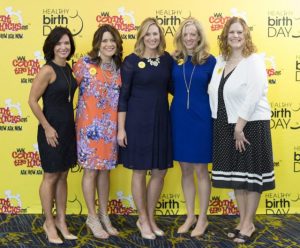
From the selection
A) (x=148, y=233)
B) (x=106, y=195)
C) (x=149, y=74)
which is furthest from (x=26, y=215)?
(x=149, y=74)

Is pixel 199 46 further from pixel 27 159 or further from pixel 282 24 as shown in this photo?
pixel 27 159

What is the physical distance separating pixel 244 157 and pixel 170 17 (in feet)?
4.65

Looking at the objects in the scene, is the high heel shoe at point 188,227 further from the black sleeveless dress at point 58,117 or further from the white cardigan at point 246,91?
the black sleeveless dress at point 58,117

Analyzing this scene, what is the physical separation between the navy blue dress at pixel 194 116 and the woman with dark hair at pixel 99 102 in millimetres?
452

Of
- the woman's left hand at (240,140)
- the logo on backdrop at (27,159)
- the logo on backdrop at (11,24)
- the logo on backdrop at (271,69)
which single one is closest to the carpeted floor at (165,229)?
the logo on backdrop at (27,159)

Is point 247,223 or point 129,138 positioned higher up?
point 129,138

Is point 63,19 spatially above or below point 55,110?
above

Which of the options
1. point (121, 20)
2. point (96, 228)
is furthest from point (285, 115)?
point (96, 228)

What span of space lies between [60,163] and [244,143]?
1.30 meters

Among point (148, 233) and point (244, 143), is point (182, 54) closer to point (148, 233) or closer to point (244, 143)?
point (244, 143)

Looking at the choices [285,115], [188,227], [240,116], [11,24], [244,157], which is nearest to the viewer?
[240,116]

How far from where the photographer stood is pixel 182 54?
10.2ft

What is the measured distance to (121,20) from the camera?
3.58 meters

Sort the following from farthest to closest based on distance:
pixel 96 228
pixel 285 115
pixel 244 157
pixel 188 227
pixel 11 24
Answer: pixel 285 115 < pixel 11 24 < pixel 188 227 < pixel 96 228 < pixel 244 157
